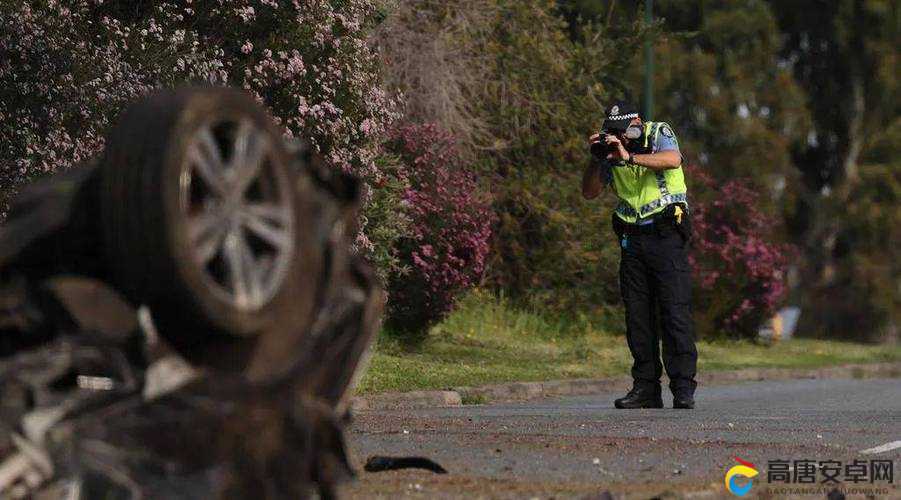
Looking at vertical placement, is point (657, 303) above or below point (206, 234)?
below

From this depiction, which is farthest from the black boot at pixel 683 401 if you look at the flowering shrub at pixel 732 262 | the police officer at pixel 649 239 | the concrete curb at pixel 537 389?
the flowering shrub at pixel 732 262

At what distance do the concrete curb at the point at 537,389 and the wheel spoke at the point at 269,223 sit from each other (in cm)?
591

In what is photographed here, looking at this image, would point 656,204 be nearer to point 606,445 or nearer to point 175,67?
point 606,445

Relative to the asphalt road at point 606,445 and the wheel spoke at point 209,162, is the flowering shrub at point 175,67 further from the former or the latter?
the wheel spoke at point 209,162

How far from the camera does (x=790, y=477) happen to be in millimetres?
7828

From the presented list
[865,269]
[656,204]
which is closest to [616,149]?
[656,204]

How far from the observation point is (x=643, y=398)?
13.2 meters

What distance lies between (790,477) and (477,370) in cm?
1179

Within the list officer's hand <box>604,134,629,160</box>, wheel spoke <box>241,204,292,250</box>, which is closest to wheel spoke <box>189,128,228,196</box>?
wheel spoke <box>241,204,292,250</box>

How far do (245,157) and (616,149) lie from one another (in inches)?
288

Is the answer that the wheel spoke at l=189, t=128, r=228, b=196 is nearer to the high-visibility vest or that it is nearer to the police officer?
the police officer

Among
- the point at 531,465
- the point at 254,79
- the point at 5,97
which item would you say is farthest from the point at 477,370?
the point at 531,465

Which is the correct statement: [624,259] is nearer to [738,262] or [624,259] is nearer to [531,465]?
[531,465]

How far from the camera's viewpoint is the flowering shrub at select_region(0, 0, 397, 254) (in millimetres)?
14789
